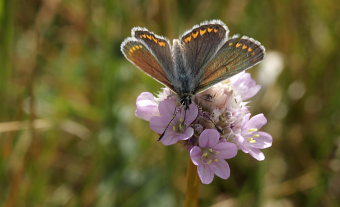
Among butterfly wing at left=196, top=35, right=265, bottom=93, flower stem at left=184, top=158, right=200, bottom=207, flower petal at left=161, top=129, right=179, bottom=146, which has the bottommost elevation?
flower stem at left=184, top=158, right=200, bottom=207

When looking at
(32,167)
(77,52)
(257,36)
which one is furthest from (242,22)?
(32,167)

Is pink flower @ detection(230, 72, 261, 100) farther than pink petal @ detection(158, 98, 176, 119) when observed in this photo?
Yes

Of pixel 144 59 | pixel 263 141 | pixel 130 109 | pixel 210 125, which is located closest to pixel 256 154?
pixel 263 141

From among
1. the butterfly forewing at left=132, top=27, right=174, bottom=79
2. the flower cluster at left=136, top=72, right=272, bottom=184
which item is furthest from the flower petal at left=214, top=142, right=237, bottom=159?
the butterfly forewing at left=132, top=27, right=174, bottom=79

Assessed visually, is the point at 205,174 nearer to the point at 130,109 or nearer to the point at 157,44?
the point at 157,44

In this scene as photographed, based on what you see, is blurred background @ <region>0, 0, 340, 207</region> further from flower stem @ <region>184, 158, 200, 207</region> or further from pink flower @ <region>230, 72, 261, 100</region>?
flower stem @ <region>184, 158, 200, 207</region>

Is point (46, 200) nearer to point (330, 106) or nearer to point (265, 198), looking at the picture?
point (265, 198)

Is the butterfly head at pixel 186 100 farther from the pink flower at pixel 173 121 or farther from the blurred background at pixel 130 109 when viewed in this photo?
the blurred background at pixel 130 109
